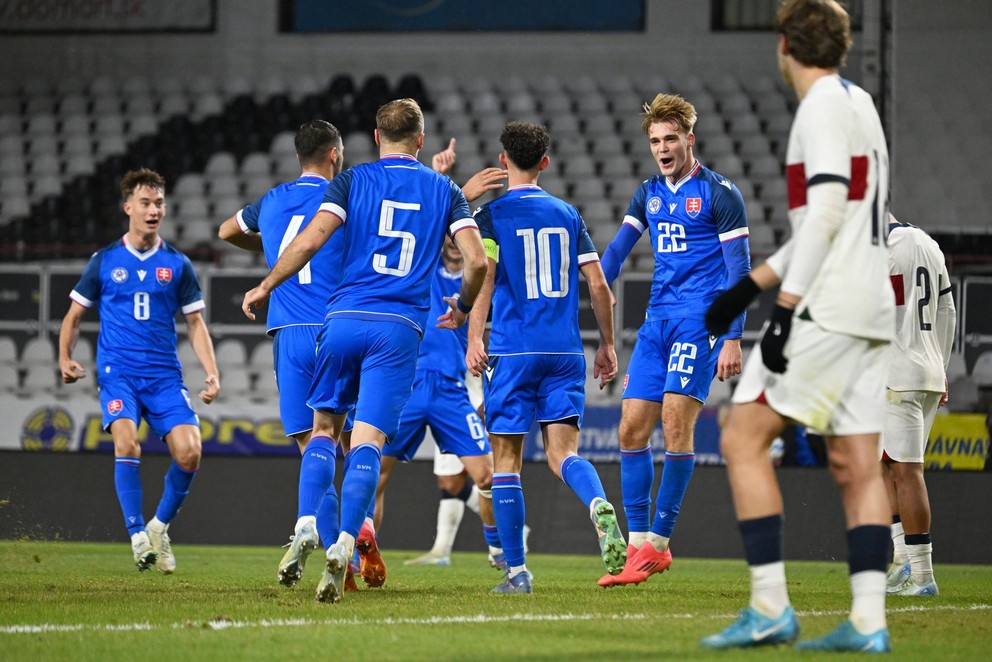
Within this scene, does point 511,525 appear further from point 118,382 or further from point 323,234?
point 118,382

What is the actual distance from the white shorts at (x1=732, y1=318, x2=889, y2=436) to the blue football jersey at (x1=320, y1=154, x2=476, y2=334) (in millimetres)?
2065

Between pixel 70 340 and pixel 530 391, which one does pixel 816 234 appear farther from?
pixel 70 340

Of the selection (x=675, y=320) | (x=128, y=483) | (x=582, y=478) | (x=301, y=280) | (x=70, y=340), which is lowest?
(x=128, y=483)

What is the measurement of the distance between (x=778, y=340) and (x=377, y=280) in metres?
2.22

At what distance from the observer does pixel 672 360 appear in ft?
21.6

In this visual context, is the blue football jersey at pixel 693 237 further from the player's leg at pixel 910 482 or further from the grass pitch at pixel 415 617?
the grass pitch at pixel 415 617

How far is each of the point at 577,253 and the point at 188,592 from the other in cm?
252

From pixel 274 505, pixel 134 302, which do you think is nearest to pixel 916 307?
pixel 134 302

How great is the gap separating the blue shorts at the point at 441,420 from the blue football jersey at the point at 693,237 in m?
1.73

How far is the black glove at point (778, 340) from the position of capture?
401 centimetres

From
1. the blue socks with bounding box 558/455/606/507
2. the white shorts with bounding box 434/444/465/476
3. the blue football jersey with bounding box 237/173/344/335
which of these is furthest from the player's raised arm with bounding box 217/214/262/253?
the white shorts with bounding box 434/444/465/476

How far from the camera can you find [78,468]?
1132cm

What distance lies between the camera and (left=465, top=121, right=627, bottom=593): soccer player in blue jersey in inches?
251

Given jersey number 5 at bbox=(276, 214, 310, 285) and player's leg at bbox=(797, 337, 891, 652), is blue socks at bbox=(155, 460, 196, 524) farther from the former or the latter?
player's leg at bbox=(797, 337, 891, 652)
